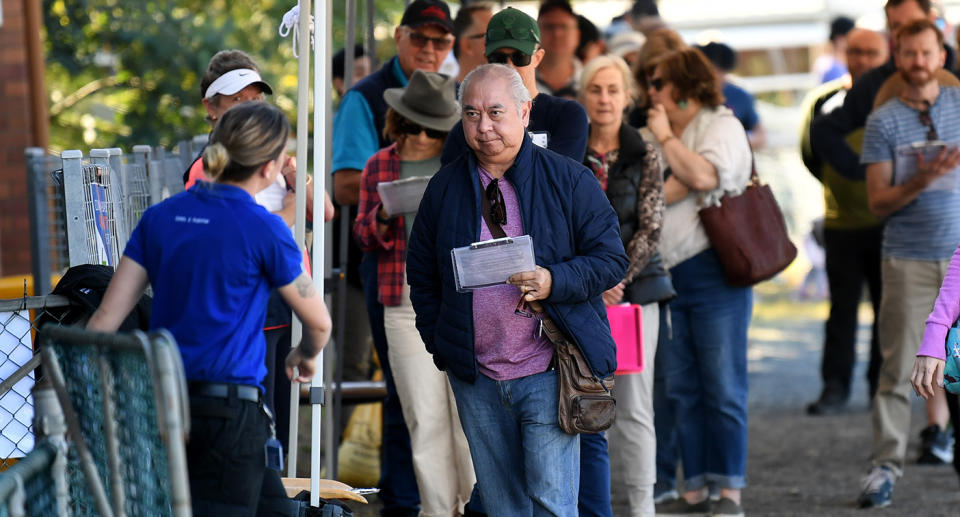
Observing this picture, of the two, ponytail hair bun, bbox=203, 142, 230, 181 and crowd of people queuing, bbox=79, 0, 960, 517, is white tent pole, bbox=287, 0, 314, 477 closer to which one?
crowd of people queuing, bbox=79, 0, 960, 517

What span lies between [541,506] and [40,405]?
1736 mm

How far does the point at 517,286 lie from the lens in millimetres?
4340

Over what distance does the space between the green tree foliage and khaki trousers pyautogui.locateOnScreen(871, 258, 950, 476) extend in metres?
5.34

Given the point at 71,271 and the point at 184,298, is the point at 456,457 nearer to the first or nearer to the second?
the point at 71,271

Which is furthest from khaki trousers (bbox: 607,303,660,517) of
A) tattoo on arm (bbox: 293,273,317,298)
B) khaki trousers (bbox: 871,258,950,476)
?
tattoo on arm (bbox: 293,273,317,298)

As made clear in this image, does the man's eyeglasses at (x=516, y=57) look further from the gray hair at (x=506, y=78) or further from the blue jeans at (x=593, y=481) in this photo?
the blue jeans at (x=593, y=481)

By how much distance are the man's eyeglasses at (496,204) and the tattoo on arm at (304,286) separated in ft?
2.67

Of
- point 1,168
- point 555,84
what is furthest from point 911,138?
point 1,168

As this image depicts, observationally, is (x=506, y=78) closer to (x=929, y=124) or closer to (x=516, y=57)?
(x=516, y=57)

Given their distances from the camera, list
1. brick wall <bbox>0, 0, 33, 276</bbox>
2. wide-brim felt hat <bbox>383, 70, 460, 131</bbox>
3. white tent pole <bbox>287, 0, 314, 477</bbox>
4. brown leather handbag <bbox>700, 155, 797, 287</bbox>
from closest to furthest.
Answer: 1. white tent pole <bbox>287, 0, 314, 477</bbox>
2. wide-brim felt hat <bbox>383, 70, 460, 131</bbox>
3. brown leather handbag <bbox>700, 155, 797, 287</bbox>
4. brick wall <bbox>0, 0, 33, 276</bbox>

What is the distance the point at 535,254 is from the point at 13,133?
20.4 ft

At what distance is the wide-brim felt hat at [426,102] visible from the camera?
18.8 ft

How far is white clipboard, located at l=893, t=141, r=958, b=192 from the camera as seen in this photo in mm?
6777

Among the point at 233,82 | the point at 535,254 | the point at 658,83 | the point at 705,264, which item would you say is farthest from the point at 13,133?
the point at 535,254
